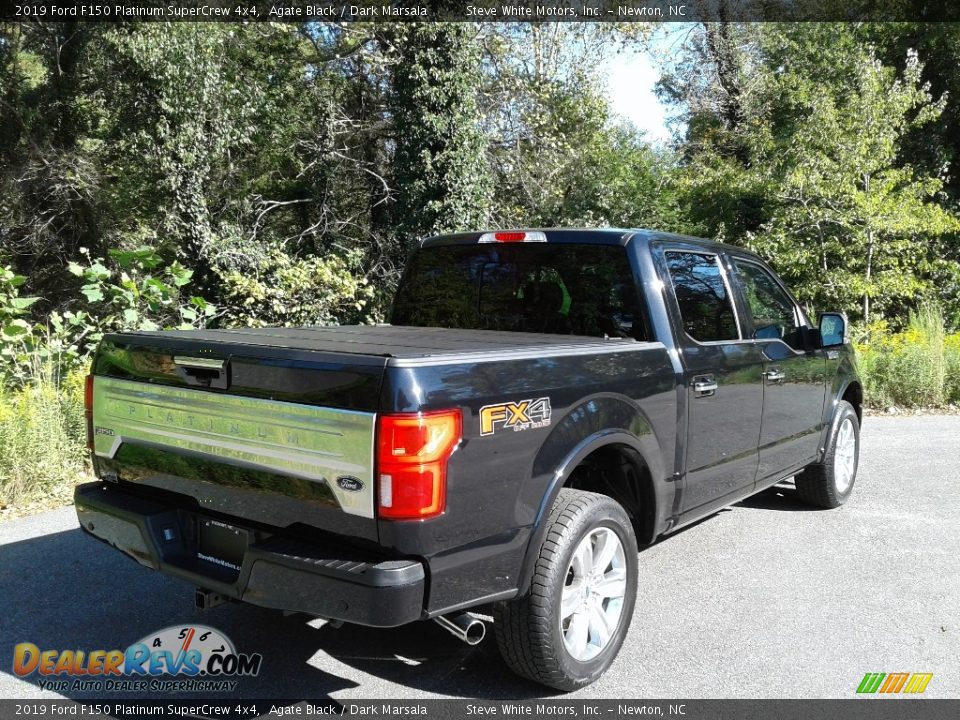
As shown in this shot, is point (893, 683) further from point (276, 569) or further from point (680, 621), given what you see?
point (276, 569)

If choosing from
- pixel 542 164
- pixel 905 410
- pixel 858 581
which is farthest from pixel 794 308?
pixel 542 164

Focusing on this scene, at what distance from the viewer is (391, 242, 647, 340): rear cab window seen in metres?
4.07

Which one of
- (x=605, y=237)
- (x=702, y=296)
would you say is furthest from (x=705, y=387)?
(x=605, y=237)

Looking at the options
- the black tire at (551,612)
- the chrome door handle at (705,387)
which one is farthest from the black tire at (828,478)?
the black tire at (551,612)

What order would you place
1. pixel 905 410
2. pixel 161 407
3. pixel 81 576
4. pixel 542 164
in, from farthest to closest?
1. pixel 542 164
2. pixel 905 410
3. pixel 81 576
4. pixel 161 407

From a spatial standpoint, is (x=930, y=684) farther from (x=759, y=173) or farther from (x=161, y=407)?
(x=759, y=173)

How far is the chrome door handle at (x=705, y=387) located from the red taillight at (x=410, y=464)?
188 cm

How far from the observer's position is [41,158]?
15312mm

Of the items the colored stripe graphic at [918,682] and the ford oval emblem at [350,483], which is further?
the colored stripe graphic at [918,682]

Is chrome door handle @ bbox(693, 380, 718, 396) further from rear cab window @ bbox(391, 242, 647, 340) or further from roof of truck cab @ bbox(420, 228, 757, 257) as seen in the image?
roof of truck cab @ bbox(420, 228, 757, 257)

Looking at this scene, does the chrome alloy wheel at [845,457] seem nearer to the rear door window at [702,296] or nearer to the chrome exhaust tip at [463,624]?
the rear door window at [702,296]

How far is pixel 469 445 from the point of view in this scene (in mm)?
2707

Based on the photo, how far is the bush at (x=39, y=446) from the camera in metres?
5.90

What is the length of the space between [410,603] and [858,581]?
3.12 meters
